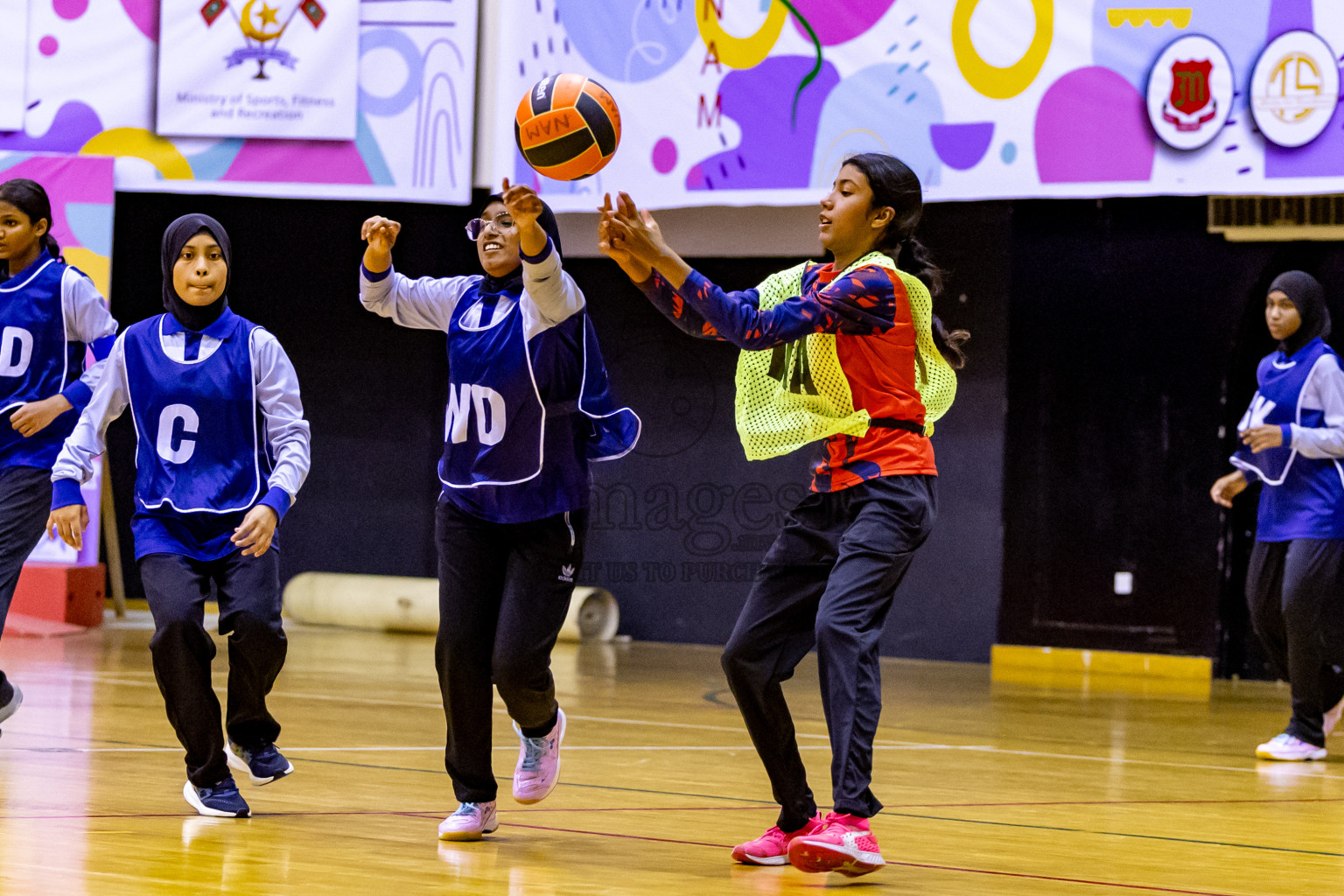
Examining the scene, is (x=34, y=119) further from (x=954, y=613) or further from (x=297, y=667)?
(x=954, y=613)

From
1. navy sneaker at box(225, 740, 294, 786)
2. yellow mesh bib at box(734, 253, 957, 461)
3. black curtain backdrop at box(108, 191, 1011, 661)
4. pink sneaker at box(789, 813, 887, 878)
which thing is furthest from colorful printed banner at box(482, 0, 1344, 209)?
pink sneaker at box(789, 813, 887, 878)

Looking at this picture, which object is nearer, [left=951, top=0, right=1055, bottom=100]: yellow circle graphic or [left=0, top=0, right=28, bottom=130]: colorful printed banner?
[left=951, top=0, right=1055, bottom=100]: yellow circle graphic

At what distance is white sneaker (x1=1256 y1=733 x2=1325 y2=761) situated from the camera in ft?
21.1

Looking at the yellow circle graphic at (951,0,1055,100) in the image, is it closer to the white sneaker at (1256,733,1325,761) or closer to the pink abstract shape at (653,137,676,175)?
the pink abstract shape at (653,137,676,175)

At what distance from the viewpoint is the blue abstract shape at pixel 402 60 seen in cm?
1010

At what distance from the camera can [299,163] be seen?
33.4 ft

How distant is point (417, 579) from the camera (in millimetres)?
11586

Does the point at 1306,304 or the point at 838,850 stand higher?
the point at 1306,304

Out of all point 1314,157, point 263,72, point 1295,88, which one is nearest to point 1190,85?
point 1295,88

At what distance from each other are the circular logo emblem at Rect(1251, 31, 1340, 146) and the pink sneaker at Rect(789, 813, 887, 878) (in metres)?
6.14

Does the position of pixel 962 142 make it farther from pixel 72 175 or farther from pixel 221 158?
pixel 72 175

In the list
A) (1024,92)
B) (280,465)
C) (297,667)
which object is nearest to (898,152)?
(1024,92)

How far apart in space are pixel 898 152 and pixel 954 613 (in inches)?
134

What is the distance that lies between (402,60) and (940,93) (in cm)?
356
